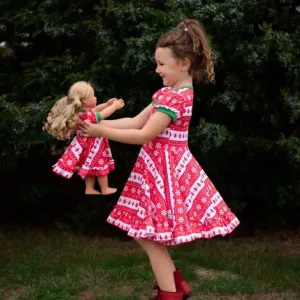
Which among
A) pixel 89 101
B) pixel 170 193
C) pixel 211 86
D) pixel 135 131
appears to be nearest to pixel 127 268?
pixel 170 193

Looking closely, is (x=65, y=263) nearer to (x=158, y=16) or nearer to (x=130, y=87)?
(x=130, y=87)

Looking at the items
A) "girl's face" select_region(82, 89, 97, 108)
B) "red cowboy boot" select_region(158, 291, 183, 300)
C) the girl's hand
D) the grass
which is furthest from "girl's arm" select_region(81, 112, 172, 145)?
the grass

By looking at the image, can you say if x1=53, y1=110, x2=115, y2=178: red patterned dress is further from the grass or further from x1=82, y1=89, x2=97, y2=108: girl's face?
the grass

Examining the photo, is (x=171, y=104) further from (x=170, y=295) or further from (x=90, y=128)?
(x=170, y=295)

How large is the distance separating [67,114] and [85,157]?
0.25 meters

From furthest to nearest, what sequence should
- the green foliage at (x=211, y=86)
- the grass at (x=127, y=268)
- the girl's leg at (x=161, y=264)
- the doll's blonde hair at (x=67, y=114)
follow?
1. the green foliage at (x=211, y=86)
2. the grass at (x=127, y=268)
3. the girl's leg at (x=161, y=264)
4. the doll's blonde hair at (x=67, y=114)

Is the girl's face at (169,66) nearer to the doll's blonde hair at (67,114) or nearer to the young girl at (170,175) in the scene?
the young girl at (170,175)

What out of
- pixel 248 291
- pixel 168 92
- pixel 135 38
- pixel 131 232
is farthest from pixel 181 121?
pixel 135 38

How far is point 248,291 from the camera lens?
4.47 m

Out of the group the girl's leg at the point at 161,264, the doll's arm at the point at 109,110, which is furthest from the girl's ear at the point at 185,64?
the girl's leg at the point at 161,264

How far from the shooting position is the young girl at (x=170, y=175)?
340 cm

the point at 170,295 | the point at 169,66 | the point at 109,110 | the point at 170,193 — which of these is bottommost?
the point at 170,295

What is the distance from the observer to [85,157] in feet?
10.8

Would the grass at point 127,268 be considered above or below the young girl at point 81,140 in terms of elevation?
below
